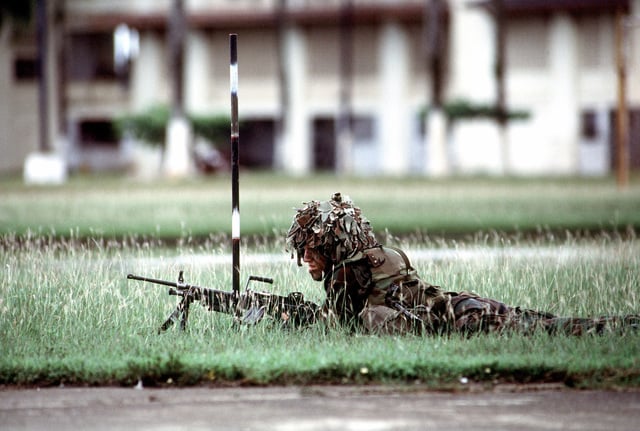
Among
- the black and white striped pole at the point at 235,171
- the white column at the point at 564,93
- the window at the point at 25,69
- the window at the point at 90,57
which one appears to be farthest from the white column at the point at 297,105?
the black and white striped pole at the point at 235,171

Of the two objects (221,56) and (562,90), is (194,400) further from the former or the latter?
(221,56)

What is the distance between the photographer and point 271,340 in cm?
775

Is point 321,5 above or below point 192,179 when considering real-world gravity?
above

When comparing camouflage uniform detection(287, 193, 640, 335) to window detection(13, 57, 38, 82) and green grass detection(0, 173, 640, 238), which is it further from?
window detection(13, 57, 38, 82)

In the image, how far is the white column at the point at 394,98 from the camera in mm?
50938

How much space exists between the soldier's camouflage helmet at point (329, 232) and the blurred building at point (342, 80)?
118 ft

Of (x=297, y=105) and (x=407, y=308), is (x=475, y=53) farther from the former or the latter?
(x=407, y=308)

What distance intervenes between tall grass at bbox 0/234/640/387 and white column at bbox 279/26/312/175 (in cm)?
4097

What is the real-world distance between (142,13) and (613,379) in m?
48.1

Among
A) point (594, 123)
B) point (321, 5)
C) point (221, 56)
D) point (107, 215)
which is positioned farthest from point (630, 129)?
point (107, 215)

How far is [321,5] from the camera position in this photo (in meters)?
52.1

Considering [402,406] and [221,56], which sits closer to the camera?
[402,406]

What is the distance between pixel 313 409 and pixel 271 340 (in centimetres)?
153

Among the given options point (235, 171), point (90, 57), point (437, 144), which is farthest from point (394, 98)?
point (235, 171)
